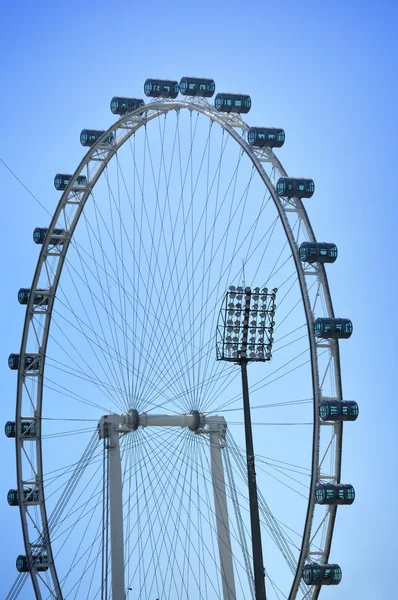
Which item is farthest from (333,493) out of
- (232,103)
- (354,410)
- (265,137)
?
(232,103)

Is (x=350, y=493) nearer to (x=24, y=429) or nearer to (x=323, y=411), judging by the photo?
(x=323, y=411)

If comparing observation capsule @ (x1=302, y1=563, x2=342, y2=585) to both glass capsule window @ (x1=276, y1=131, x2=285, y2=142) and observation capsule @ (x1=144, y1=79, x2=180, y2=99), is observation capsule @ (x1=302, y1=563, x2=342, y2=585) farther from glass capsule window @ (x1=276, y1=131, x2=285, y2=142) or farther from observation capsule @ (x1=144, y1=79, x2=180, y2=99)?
observation capsule @ (x1=144, y1=79, x2=180, y2=99)

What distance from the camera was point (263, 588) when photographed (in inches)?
2448

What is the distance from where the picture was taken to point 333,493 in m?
62.3

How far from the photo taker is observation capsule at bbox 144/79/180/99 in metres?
71.9

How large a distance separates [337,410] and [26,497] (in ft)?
71.1

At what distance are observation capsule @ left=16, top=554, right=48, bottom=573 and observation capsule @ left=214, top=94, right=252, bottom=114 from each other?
21.6 m

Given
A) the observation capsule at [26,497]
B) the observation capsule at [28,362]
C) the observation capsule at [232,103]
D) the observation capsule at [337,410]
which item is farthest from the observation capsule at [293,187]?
the observation capsule at [26,497]

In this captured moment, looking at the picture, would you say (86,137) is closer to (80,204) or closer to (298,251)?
(80,204)

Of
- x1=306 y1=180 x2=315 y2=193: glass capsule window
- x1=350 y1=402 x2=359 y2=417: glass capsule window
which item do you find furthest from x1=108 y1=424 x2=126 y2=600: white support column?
x1=306 y1=180 x2=315 y2=193: glass capsule window

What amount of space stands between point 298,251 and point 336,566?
1000cm

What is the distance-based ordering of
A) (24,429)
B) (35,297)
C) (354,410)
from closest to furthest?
(354,410), (35,297), (24,429)

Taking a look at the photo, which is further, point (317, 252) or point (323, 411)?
point (317, 252)

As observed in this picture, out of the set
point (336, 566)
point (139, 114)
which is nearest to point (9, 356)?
point (139, 114)
